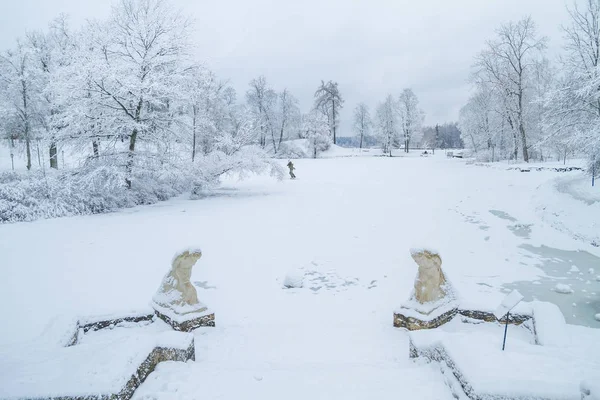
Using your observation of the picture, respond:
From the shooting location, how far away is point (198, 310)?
4.98m

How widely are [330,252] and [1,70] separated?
2700 cm

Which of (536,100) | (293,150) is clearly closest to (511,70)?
(536,100)

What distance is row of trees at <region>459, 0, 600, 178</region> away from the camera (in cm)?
1438

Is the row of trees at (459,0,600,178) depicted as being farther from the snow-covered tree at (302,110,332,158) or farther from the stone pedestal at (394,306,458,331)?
the snow-covered tree at (302,110,332,158)

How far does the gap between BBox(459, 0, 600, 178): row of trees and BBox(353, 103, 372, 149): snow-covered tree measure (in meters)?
21.0

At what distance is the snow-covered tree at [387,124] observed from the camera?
55.8 m

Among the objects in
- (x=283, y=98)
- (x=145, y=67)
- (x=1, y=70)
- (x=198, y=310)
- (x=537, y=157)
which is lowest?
(x=198, y=310)

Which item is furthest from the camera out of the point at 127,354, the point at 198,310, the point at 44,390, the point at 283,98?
the point at 283,98

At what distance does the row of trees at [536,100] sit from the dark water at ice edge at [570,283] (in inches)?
219

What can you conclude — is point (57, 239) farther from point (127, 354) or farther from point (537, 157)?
point (537, 157)

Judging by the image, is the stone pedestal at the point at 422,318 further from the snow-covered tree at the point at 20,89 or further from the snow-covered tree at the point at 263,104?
the snow-covered tree at the point at 263,104

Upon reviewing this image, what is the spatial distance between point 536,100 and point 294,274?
16794 mm

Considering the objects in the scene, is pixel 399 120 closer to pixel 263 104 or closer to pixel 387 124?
pixel 387 124

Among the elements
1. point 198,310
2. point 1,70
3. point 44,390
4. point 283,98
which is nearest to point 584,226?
point 198,310
